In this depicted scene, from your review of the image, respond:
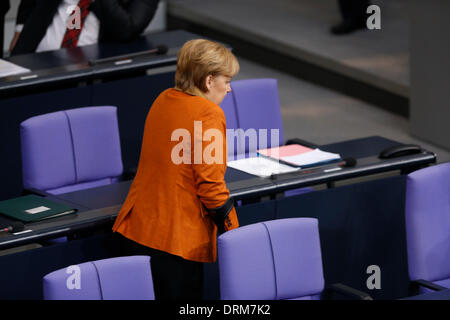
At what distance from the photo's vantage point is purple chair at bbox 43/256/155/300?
3.05m

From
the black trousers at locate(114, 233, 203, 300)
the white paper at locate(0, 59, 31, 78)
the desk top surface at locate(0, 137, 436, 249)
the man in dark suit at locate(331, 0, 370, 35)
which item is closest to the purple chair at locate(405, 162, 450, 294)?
the desk top surface at locate(0, 137, 436, 249)

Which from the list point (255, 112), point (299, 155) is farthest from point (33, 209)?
point (255, 112)

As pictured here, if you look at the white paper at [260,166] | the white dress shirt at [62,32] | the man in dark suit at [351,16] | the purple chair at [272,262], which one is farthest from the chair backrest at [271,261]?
the man in dark suit at [351,16]

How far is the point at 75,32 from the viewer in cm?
598

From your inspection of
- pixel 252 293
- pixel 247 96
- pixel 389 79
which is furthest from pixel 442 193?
pixel 389 79

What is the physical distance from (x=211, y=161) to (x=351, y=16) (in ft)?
18.5

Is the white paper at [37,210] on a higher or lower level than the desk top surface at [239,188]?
higher

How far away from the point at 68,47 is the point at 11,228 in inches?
104

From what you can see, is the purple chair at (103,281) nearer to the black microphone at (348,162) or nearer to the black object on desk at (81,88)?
the black microphone at (348,162)

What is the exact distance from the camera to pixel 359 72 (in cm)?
786

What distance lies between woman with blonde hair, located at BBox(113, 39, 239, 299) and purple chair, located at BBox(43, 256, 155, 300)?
1.08ft

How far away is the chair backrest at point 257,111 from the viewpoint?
5086mm

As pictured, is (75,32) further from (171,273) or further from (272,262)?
(272,262)

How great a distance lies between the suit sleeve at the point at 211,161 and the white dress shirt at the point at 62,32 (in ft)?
8.84
